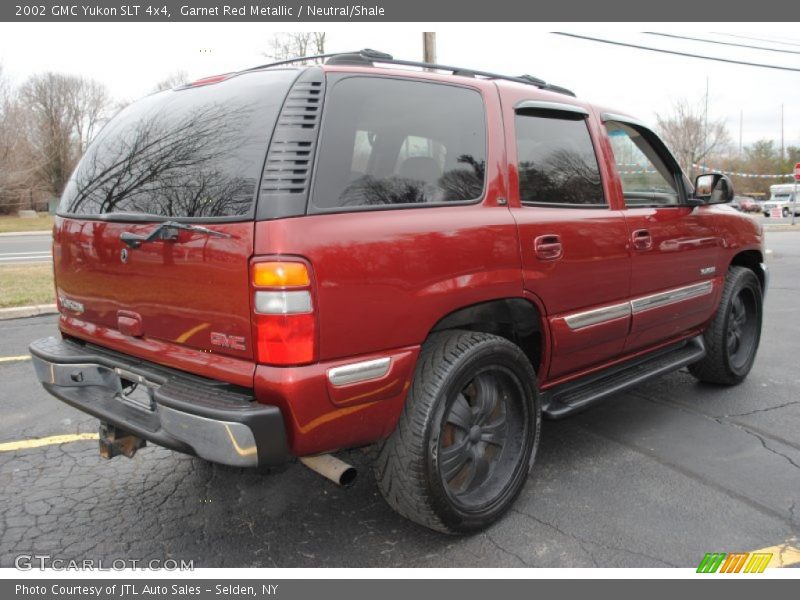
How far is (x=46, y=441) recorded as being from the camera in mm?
3781

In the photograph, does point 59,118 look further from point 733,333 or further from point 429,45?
point 733,333

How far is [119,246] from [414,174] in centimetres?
124

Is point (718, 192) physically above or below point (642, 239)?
above

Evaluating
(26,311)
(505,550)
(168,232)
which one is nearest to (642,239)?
(505,550)

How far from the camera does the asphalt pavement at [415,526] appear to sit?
2.66 m

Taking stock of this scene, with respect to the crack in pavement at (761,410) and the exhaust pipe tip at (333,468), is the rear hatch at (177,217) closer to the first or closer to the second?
the exhaust pipe tip at (333,468)

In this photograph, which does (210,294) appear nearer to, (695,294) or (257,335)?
(257,335)

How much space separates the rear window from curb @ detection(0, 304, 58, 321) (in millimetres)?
5269

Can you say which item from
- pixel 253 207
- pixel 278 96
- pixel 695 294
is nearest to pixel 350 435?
pixel 253 207

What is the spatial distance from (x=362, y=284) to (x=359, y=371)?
32 centimetres

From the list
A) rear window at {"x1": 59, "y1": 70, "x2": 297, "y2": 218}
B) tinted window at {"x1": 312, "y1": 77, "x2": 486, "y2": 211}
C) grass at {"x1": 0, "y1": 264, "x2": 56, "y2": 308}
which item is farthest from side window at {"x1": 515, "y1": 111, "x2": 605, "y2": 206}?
grass at {"x1": 0, "y1": 264, "x2": 56, "y2": 308}

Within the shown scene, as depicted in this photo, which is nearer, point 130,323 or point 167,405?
point 167,405

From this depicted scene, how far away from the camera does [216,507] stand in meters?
3.02

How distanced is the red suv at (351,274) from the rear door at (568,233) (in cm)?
1
